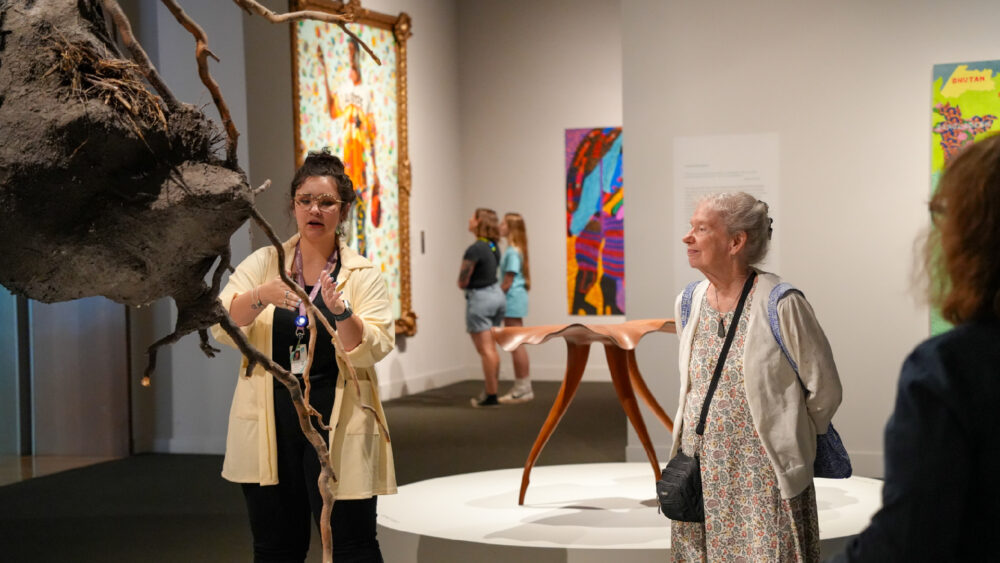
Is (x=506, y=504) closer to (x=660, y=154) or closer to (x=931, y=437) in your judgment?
(x=660, y=154)

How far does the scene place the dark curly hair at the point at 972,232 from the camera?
1.11m

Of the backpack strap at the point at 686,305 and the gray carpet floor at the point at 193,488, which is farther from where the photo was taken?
the gray carpet floor at the point at 193,488

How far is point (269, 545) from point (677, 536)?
1176 millimetres

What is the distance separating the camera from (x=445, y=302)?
10.9m

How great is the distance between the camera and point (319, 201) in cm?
274

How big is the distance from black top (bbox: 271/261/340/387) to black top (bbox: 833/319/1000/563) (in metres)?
1.76

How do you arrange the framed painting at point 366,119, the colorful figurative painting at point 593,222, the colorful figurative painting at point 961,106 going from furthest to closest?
the colorful figurative painting at point 593,222, the framed painting at point 366,119, the colorful figurative painting at point 961,106

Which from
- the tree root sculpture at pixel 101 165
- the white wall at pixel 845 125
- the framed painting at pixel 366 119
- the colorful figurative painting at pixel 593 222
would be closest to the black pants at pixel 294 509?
the tree root sculpture at pixel 101 165

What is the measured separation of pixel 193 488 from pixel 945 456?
5.51m

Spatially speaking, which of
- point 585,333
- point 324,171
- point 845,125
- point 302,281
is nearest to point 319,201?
point 324,171

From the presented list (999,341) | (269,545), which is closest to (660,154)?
(269,545)

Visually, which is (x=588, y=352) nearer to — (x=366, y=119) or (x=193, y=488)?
(x=193, y=488)

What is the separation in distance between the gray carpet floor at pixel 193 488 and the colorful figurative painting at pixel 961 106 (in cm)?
256

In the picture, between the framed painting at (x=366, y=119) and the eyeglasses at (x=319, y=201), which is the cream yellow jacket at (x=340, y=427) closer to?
the eyeglasses at (x=319, y=201)
